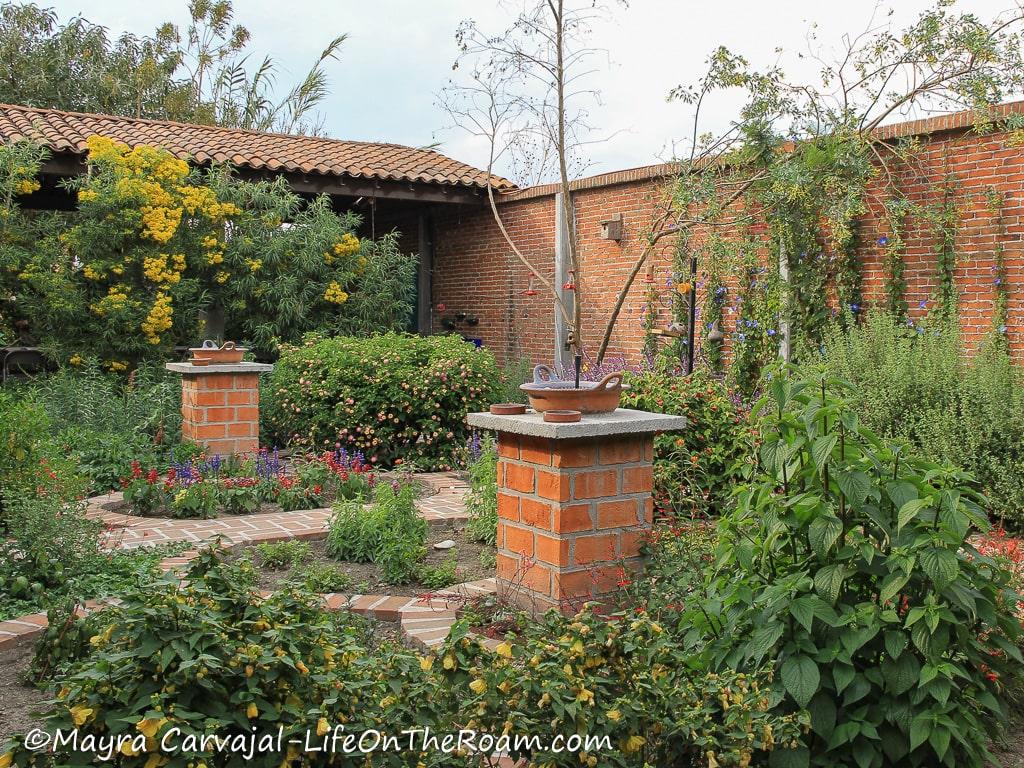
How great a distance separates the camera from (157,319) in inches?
387

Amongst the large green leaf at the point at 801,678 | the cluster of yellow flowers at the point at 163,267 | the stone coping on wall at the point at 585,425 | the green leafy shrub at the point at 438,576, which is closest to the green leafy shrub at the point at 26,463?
the green leafy shrub at the point at 438,576

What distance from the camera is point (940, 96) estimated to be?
7867 mm

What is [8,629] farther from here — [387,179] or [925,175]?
[387,179]

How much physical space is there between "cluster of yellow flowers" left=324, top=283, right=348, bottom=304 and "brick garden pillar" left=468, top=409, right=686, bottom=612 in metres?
7.86

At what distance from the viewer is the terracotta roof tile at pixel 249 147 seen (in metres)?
11.2

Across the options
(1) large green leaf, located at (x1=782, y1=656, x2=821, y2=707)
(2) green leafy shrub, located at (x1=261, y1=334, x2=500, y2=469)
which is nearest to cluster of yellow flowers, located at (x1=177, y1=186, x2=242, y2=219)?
(2) green leafy shrub, located at (x1=261, y1=334, x2=500, y2=469)

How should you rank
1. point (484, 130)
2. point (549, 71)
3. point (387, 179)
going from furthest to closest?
point (387, 179) → point (484, 130) → point (549, 71)

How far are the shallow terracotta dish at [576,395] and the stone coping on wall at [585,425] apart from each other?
4 centimetres

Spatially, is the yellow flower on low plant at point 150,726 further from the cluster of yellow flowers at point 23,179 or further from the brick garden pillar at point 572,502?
the cluster of yellow flowers at point 23,179

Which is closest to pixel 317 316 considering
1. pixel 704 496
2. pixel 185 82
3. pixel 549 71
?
pixel 549 71

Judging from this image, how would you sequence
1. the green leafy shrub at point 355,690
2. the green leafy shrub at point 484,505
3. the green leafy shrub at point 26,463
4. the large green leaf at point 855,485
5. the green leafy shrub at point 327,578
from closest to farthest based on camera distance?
the green leafy shrub at point 355,690, the large green leaf at point 855,485, the green leafy shrub at point 327,578, the green leafy shrub at point 26,463, the green leafy shrub at point 484,505

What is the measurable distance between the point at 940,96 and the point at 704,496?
530 centimetres

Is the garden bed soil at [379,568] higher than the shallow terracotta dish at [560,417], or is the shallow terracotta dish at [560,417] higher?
the shallow terracotta dish at [560,417]

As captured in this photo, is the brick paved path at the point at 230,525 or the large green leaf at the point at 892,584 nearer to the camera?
the large green leaf at the point at 892,584
